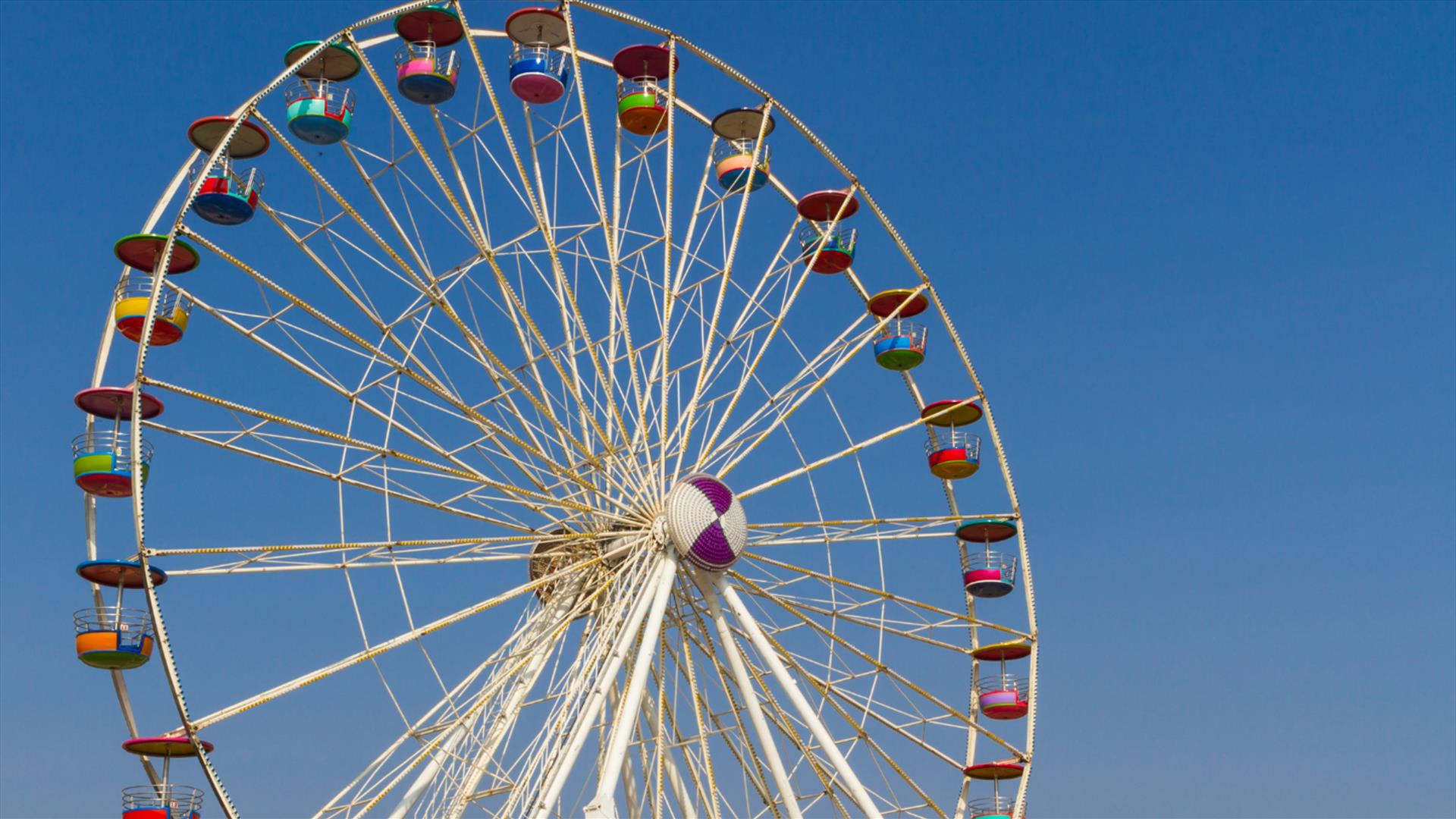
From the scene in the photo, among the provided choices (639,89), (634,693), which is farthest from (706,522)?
(639,89)

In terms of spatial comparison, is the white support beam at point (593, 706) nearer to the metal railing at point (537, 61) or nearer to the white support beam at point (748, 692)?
the white support beam at point (748, 692)

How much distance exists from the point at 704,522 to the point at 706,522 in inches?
0.9

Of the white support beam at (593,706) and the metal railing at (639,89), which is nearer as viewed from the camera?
the white support beam at (593,706)

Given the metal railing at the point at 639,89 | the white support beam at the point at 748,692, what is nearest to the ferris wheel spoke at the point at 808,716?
the white support beam at the point at 748,692

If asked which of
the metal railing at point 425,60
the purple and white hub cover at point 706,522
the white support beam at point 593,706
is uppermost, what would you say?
the metal railing at point 425,60

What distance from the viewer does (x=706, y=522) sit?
77.9 ft

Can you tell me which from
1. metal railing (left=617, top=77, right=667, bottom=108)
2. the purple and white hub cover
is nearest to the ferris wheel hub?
the purple and white hub cover

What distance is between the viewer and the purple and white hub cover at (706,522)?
77.4ft

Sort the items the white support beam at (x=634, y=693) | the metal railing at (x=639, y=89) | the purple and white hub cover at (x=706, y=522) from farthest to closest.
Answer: the metal railing at (x=639, y=89) → the purple and white hub cover at (x=706, y=522) → the white support beam at (x=634, y=693)

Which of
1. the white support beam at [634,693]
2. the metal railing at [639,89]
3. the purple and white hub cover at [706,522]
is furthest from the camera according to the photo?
the metal railing at [639,89]

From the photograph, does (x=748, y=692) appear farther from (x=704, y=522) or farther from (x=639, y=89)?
(x=639, y=89)

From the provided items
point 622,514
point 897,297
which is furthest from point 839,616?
point 897,297

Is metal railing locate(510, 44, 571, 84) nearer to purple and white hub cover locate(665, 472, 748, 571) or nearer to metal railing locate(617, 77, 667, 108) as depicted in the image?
metal railing locate(617, 77, 667, 108)

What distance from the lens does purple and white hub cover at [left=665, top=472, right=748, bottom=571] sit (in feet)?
77.4
